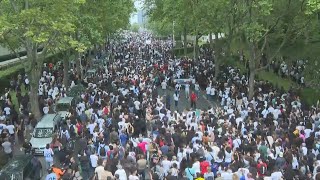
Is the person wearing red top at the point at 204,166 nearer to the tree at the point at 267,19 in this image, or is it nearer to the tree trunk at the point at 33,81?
the tree trunk at the point at 33,81

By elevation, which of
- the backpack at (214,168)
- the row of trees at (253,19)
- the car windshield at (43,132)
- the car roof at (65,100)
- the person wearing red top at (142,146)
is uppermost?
the row of trees at (253,19)

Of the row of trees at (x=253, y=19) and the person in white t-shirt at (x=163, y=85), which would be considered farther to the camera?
the person in white t-shirt at (x=163, y=85)

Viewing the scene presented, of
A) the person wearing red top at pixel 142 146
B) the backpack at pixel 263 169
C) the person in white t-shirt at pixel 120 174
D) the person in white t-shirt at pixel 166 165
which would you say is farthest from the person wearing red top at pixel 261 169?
the person wearing red top at pixel 142 146

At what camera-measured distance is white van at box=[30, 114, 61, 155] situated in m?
19.6

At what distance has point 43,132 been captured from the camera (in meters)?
20.4

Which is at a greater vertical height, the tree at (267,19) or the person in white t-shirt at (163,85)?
the tree at (267,19)

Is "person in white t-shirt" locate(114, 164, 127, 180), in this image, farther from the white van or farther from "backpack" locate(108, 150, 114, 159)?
the white van

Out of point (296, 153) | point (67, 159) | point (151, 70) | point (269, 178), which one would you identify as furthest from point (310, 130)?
point (151, 70)

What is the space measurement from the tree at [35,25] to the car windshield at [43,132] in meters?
3.86

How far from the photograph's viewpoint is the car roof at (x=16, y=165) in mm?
14502

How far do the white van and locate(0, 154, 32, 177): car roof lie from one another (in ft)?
11.8

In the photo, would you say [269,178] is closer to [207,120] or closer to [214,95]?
[207,120]

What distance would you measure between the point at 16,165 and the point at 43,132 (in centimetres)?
549

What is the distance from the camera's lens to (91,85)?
1282 inches
